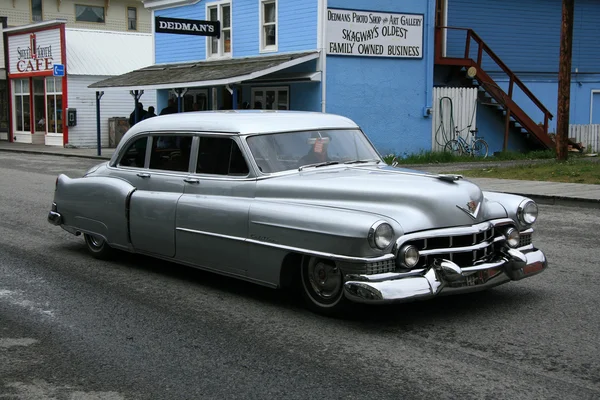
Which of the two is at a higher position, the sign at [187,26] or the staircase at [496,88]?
the sign at [187,26]

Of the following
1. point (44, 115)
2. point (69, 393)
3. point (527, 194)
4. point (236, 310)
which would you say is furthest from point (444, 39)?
point (69, 393)

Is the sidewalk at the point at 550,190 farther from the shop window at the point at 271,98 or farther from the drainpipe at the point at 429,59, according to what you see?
the shop window at the point at 271,98

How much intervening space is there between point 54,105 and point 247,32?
13.4 meters

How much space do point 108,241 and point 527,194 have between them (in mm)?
8708

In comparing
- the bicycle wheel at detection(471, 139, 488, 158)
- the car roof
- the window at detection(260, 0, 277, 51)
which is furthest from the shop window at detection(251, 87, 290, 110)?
the car roof

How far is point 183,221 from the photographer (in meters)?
7.09

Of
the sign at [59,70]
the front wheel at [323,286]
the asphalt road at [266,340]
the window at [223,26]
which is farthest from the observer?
the sign at [59,70]

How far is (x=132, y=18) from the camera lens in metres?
49.2

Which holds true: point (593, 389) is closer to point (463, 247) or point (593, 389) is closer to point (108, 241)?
point (463, 247)

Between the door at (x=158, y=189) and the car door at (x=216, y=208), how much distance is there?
15cm

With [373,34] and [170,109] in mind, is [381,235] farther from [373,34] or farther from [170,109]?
[170,109]

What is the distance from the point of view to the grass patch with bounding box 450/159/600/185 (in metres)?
16.7

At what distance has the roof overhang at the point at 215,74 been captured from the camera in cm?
2141

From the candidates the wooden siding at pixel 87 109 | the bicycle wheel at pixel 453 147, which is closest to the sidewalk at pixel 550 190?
the bicycle wheel at pixel 453 147
